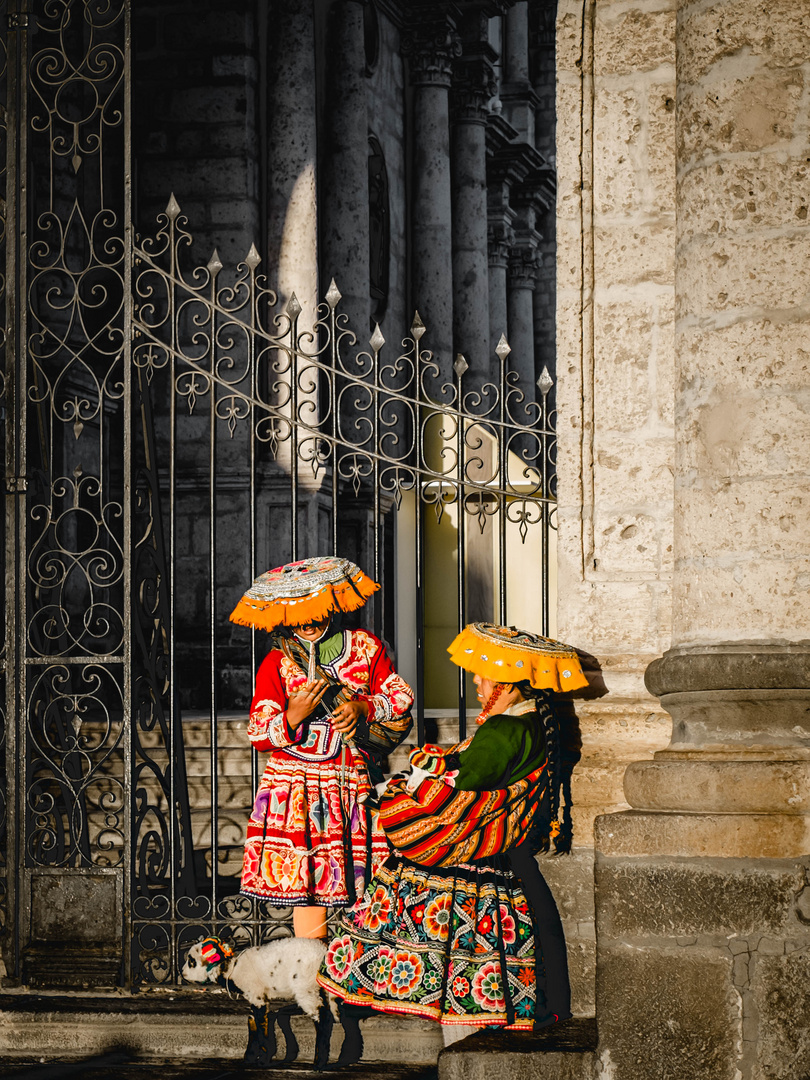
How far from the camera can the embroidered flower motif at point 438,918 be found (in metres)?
4.61

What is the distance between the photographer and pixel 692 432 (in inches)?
184

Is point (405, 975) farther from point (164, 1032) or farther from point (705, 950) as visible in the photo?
point (164, 1032)

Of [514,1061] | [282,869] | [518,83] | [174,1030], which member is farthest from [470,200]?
[514,1061]

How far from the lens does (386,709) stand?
17.1 feet

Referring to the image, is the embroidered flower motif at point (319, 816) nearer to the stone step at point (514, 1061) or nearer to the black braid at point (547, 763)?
the black braid at point (547, 763)

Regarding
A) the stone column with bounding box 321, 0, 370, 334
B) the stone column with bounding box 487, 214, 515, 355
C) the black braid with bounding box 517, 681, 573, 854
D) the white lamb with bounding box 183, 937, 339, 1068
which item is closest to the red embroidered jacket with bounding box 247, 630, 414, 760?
the black braid with bounding box 517, 681, 573, 854

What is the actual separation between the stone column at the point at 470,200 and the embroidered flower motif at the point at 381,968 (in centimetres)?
1437

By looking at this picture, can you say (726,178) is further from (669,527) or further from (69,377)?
(69,377)

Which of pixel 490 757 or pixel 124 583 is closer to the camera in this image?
pixel 490 757

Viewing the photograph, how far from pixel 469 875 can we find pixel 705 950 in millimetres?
782

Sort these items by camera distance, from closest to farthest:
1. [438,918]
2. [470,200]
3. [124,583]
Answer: [438,918], [124,583], [470,200]

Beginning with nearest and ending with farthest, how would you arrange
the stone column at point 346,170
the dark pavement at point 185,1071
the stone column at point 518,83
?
the dark pavement at point 185,1071, the stone column at point 346,170, the stone column at point 518,83

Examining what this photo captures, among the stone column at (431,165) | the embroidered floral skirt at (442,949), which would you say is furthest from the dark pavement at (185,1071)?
the stone column at (431,165)

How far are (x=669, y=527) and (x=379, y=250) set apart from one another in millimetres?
11456
